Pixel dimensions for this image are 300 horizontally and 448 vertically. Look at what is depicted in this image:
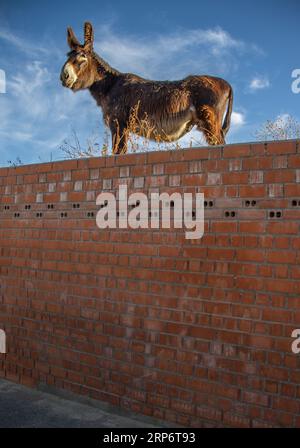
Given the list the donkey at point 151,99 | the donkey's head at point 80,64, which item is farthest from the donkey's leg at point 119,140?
the donkey's head at point 80,64

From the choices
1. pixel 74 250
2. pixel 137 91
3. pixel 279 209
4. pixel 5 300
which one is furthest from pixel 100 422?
pixel 137 91

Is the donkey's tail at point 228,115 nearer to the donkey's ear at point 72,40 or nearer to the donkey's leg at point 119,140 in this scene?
the donkey's leg at point 119,140

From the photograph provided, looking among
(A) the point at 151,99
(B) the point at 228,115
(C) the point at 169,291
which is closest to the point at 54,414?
(C) the point at 169,291

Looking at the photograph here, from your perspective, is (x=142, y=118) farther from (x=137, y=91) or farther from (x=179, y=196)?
(x=179, y=196)

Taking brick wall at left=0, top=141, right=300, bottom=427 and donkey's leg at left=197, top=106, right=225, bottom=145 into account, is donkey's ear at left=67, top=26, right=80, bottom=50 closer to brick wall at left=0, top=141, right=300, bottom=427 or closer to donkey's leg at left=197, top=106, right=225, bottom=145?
donkey's leg at left=197, top=106, right=225, bottom=145

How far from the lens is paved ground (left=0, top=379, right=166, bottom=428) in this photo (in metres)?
3.42

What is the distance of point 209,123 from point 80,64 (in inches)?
83.2

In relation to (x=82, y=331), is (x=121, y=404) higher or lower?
lower

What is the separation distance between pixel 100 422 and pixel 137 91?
454 centimetres

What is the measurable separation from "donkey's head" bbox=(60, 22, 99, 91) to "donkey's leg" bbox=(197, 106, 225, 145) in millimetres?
1760

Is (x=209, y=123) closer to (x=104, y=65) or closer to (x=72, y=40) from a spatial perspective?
(x=104, y=65)

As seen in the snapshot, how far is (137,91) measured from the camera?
20.6 ft

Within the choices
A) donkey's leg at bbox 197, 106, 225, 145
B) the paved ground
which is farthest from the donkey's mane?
the paved ground

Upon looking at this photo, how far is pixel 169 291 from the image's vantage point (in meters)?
3.39
